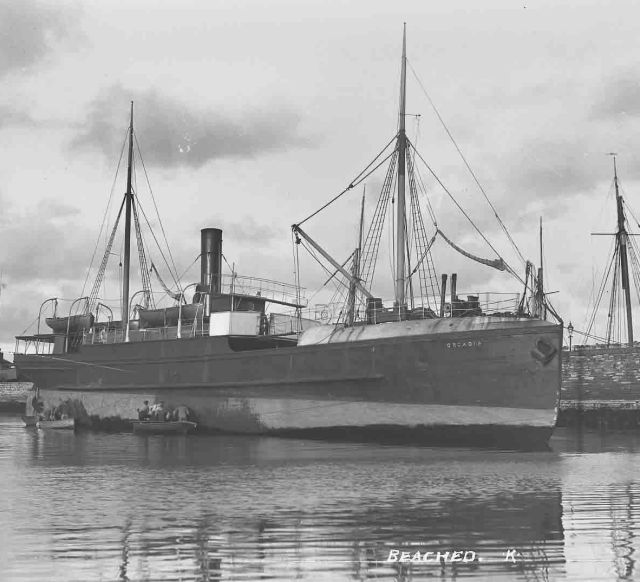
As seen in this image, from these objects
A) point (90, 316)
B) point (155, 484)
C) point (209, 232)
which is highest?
point (209, 232)

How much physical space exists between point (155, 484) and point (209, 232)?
22.8 metres

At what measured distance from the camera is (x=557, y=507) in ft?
44.8

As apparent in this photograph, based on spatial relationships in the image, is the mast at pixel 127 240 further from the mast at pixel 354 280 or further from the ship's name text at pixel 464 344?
the ship's name text at pixel 464 344

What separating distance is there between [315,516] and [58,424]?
28.6 m

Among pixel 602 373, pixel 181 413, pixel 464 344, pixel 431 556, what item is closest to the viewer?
pixel 431 556

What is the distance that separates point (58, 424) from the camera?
38.5 meters

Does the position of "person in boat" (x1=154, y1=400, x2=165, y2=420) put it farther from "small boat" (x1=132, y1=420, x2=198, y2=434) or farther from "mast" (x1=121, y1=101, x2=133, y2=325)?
"mast" (x1=121, y1=101, x2=133, y2=325)

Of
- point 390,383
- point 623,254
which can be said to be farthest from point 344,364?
point 623,254

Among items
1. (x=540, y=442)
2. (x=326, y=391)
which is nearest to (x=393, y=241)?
(x=326, y=391)

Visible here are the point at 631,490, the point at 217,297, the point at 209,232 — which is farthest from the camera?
the point at 209,232

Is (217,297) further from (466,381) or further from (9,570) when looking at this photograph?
(9,570)

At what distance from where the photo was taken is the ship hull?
87.5 feet

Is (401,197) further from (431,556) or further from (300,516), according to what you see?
(431,556)

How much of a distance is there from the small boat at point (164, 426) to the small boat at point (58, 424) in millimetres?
4651
